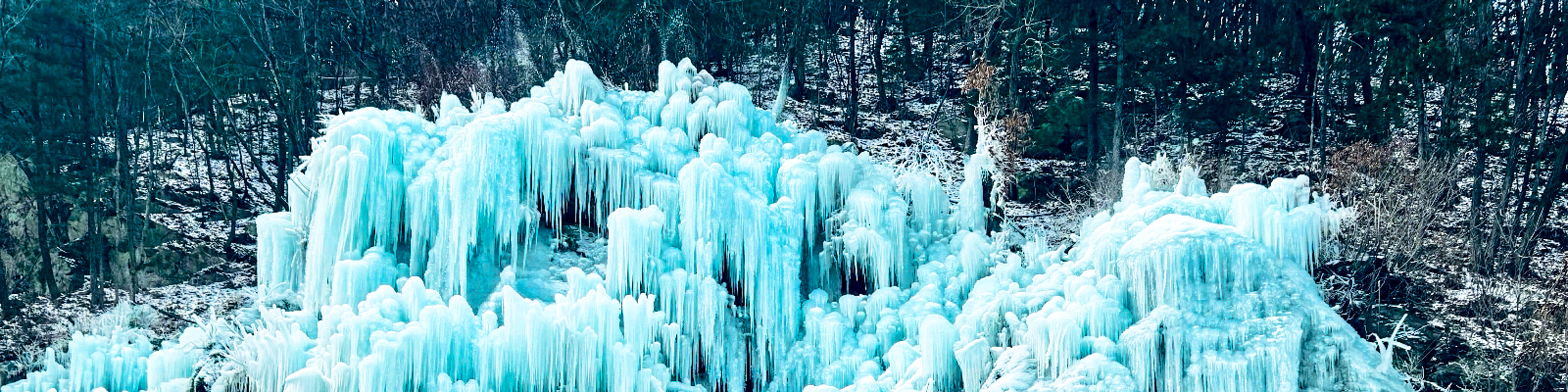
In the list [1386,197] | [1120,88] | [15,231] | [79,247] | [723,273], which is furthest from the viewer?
[79,247]

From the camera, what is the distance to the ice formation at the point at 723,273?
47.8ft

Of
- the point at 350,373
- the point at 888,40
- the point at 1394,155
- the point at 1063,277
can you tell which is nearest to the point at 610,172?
the point at 350,373

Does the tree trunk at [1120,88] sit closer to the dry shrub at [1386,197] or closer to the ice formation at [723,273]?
the dry shrub at [1386,197]

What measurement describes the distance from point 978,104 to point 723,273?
1158cm

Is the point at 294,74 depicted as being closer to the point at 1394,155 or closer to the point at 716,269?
the point at 716,269

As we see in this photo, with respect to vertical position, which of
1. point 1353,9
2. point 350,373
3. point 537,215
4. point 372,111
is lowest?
point 350,373

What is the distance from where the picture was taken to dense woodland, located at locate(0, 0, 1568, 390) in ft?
83.6

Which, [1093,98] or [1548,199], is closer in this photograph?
[1548,199]

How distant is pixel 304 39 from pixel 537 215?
14.5 meters

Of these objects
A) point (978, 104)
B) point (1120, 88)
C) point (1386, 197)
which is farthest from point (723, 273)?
point (1120, 88)

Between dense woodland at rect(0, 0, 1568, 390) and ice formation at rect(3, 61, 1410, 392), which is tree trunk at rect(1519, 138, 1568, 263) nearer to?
dense woodland at rect(0, 0, 1568, 390)

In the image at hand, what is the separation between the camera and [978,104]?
2762cm

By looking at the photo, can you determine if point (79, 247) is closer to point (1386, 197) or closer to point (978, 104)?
point (978, 104)

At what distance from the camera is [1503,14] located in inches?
1109
